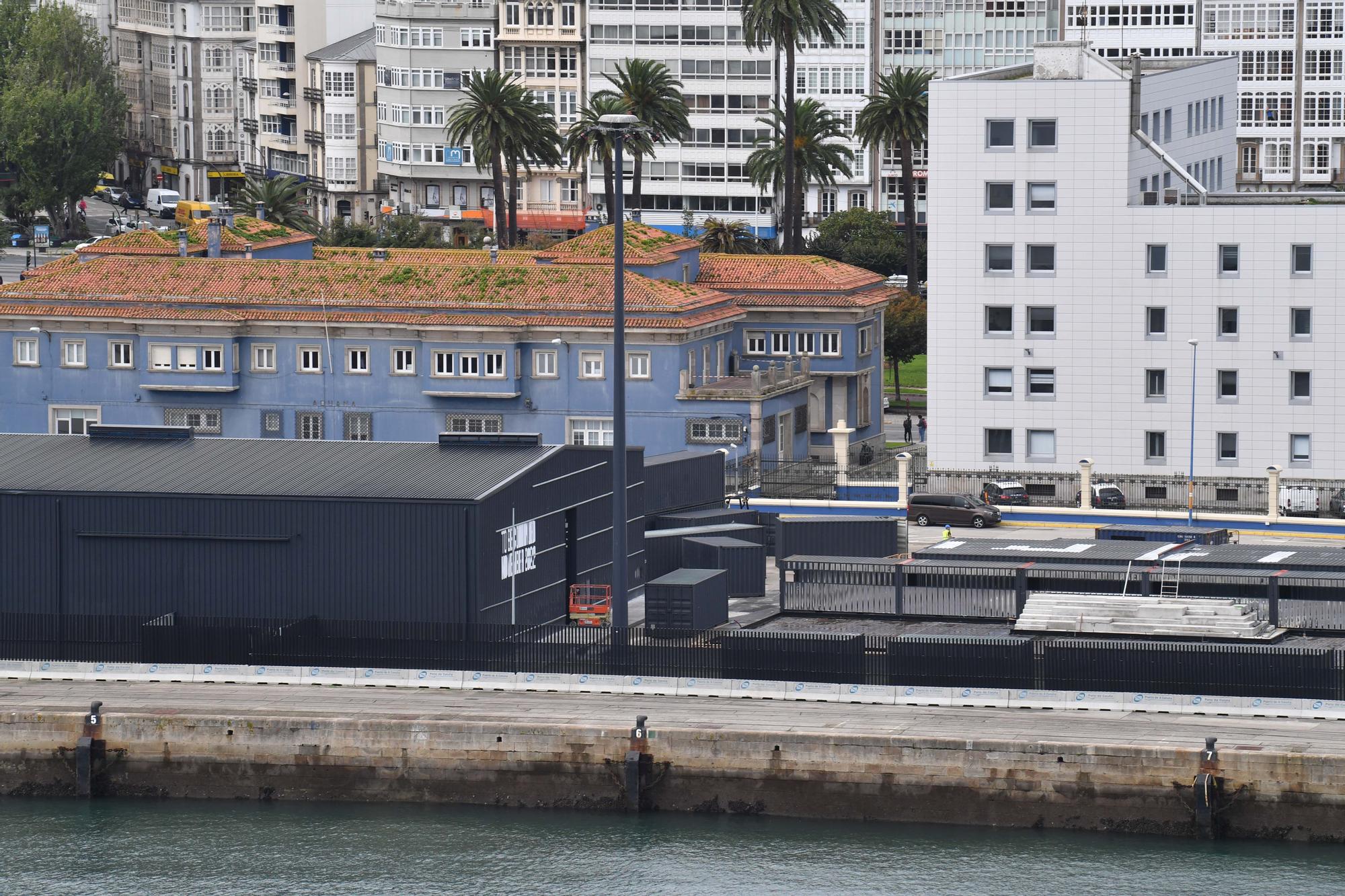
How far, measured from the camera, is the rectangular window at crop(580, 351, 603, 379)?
112188 millimetres

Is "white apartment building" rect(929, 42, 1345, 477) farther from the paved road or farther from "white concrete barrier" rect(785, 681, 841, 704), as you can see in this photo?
the paved road

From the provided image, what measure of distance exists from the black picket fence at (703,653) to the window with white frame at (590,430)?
41.4 metres

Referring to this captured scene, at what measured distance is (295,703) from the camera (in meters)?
66.8

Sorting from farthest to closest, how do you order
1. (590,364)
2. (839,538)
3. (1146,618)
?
(590,364)
(839,538)
(1146,618)

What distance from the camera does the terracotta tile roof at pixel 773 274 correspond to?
122938mm

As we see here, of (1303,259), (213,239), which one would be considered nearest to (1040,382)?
(1303,259)

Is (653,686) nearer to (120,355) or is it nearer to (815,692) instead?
(815,692)

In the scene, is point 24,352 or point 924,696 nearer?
point 924,696

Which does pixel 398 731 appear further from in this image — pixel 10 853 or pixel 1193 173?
pixel 1193 173

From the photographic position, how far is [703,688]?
6712cm

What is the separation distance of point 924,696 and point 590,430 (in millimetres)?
48009

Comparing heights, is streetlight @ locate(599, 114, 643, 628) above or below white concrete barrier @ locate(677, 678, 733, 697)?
above

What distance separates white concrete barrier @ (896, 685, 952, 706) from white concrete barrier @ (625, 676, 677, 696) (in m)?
5.52

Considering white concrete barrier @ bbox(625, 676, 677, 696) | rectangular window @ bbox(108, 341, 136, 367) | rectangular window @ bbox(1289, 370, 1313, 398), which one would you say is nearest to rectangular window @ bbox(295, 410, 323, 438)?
rectangular window @ bbox(108, 341, 136, 367)
